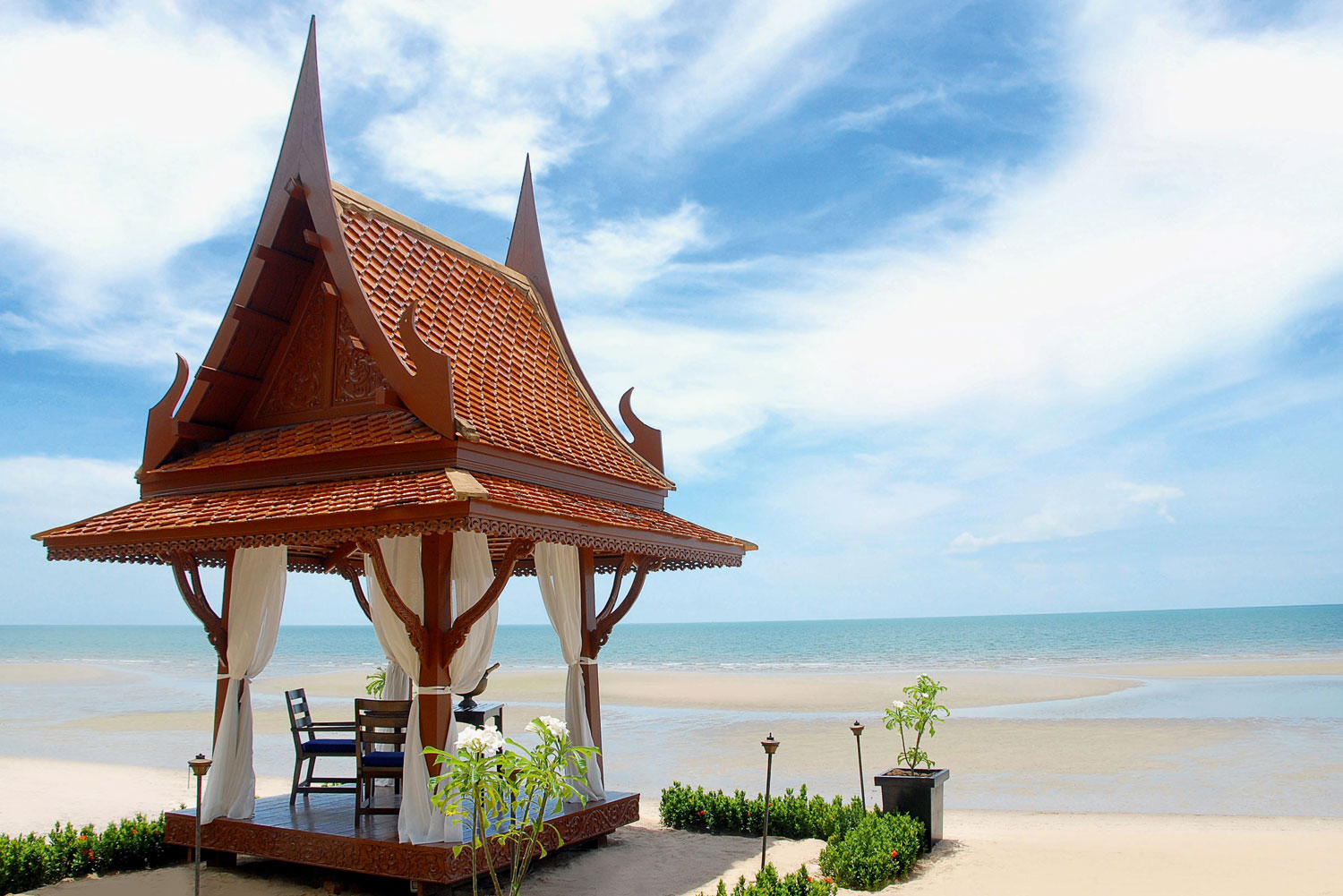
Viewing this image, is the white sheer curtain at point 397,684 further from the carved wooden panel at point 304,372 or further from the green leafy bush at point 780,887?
the green leafy bush at point 780,887

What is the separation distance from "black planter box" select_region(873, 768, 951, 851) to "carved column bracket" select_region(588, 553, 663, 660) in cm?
254

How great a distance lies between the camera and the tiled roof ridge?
27.3ft

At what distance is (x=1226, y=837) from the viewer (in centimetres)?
909

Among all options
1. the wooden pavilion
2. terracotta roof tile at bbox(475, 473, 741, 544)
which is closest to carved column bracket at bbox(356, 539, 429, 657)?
the wooden pavilion

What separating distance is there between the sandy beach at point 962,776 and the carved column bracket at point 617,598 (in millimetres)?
1675

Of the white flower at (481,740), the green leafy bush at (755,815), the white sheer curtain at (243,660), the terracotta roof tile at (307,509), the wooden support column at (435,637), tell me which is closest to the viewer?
the white flower at (481,740)

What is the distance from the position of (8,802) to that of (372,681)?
4.96m

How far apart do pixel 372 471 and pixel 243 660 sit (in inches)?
78.9

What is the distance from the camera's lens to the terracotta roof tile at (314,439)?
22.6ft

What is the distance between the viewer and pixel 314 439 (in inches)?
289

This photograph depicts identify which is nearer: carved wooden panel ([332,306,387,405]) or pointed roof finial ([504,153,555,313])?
carved wooden panel ([332,306,387,405])

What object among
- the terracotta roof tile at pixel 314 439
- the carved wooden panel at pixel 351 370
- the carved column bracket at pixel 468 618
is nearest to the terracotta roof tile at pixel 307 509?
the terracotta roof tile at pixel 314 439

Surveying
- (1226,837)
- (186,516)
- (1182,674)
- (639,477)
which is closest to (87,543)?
(186,516)

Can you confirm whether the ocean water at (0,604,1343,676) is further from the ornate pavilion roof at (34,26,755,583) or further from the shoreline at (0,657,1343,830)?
the ornate pavilion roof at (34,26,755,583)
